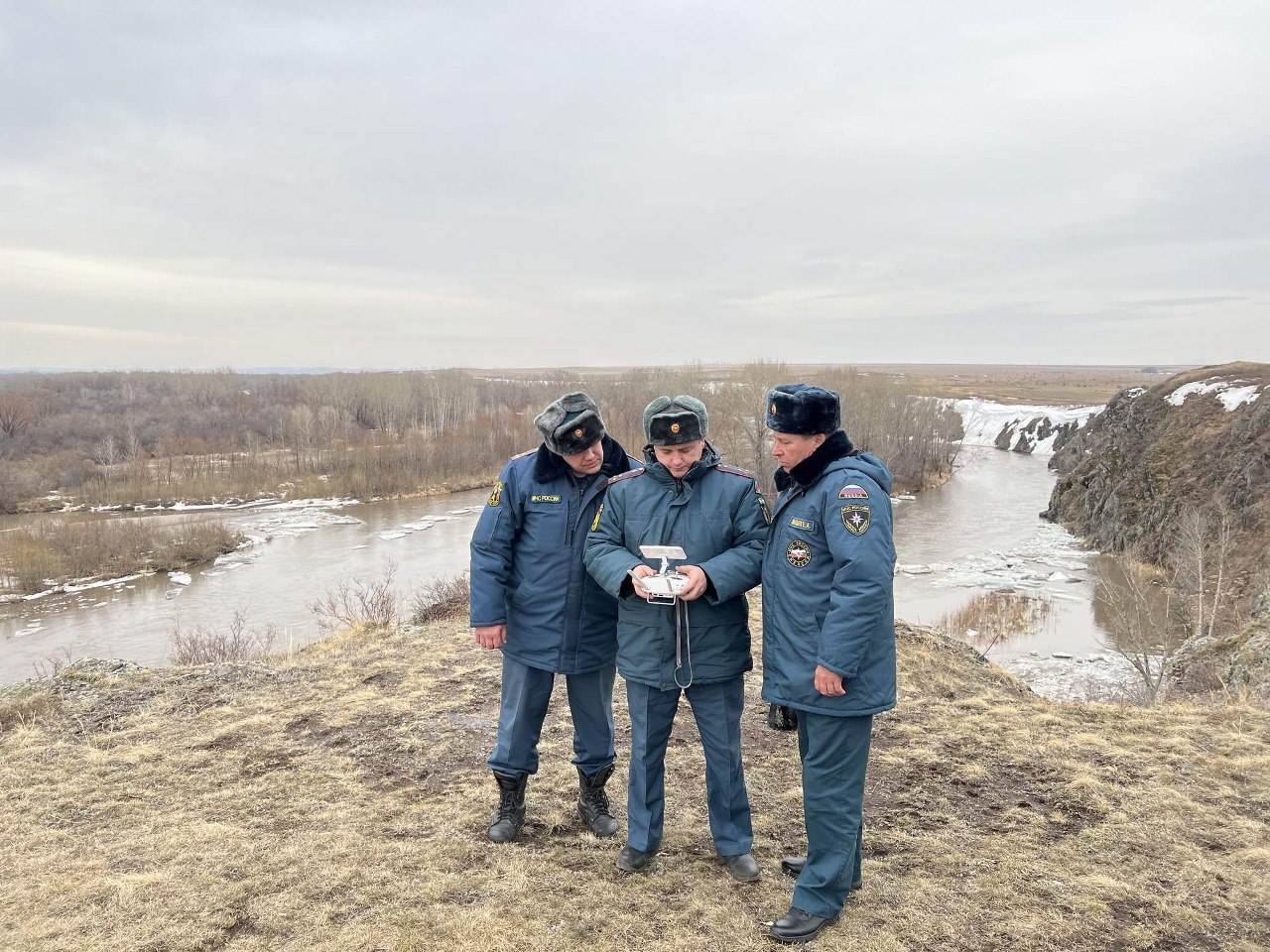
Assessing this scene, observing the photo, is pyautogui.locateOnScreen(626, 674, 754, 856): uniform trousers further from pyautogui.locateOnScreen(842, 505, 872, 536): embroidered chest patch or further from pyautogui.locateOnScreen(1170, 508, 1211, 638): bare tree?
pyautogui.locateOnScreen(1170, 508, 1211, 638): bare tree

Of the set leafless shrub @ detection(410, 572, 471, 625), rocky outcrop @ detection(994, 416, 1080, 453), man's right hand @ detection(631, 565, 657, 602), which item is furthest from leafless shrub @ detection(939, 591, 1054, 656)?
rocky outcrop @ detection(994, 416, 1080, 453)

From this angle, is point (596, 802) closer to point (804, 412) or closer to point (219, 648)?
point (804, 412)

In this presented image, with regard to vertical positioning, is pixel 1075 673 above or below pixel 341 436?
below

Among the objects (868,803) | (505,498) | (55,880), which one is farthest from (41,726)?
(868,803)

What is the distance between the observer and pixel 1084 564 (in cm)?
2606

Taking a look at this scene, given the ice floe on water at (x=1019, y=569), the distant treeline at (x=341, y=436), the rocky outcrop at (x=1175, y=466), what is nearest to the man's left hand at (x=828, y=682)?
the ice floe on water at (x=1019, y=569)

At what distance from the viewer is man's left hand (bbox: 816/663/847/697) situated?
2.74m

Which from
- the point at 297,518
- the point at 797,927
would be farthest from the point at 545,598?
the point at 297,518

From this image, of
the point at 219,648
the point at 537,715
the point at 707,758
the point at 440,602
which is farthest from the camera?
the point at 440,602

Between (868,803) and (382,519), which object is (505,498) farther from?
(382,519)

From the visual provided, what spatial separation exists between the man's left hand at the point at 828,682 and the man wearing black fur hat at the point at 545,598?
1.21m

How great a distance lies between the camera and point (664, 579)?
9.99 feet

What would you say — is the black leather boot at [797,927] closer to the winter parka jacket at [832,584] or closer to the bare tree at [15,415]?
the winter parka jacket at [832,584]

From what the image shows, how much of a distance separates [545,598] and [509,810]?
108 cm
